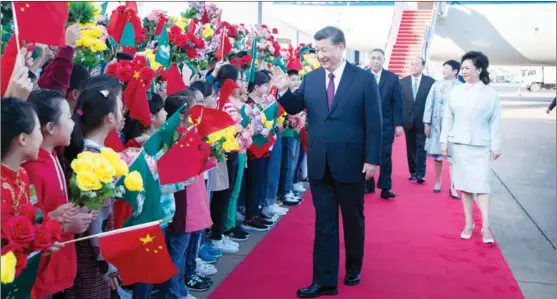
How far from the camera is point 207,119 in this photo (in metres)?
3.21

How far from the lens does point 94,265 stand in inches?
102

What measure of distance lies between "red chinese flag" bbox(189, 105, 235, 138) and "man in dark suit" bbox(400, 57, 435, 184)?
15.9 ft

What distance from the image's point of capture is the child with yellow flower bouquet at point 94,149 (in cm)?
256

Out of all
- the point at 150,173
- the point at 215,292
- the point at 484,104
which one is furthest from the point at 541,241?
the point at 150,173

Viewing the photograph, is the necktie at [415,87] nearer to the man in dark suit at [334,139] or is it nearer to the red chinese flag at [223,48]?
the red chinese flag at [223,48]

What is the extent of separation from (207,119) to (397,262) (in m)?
2.04

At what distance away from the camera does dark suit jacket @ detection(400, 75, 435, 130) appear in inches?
300

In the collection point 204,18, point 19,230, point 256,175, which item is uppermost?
point 204,18

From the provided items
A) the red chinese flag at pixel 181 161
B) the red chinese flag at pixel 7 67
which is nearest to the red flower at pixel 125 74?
the red chinese flag at pixel 181 161

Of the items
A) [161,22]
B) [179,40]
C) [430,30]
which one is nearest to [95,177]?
[179,40]

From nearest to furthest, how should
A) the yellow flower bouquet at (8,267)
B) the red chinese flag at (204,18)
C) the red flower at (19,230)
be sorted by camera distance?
the yellow flower bouquet at (8,267) < the red flower at (19,230) < the red chinese flag at (204,18)

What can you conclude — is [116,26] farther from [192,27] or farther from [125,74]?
[125,74]

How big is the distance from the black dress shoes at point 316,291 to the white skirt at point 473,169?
5.95 ft

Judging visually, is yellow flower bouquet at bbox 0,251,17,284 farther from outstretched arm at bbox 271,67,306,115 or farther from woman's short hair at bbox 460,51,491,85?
woman's short hair at bbox 460,51,491,85
